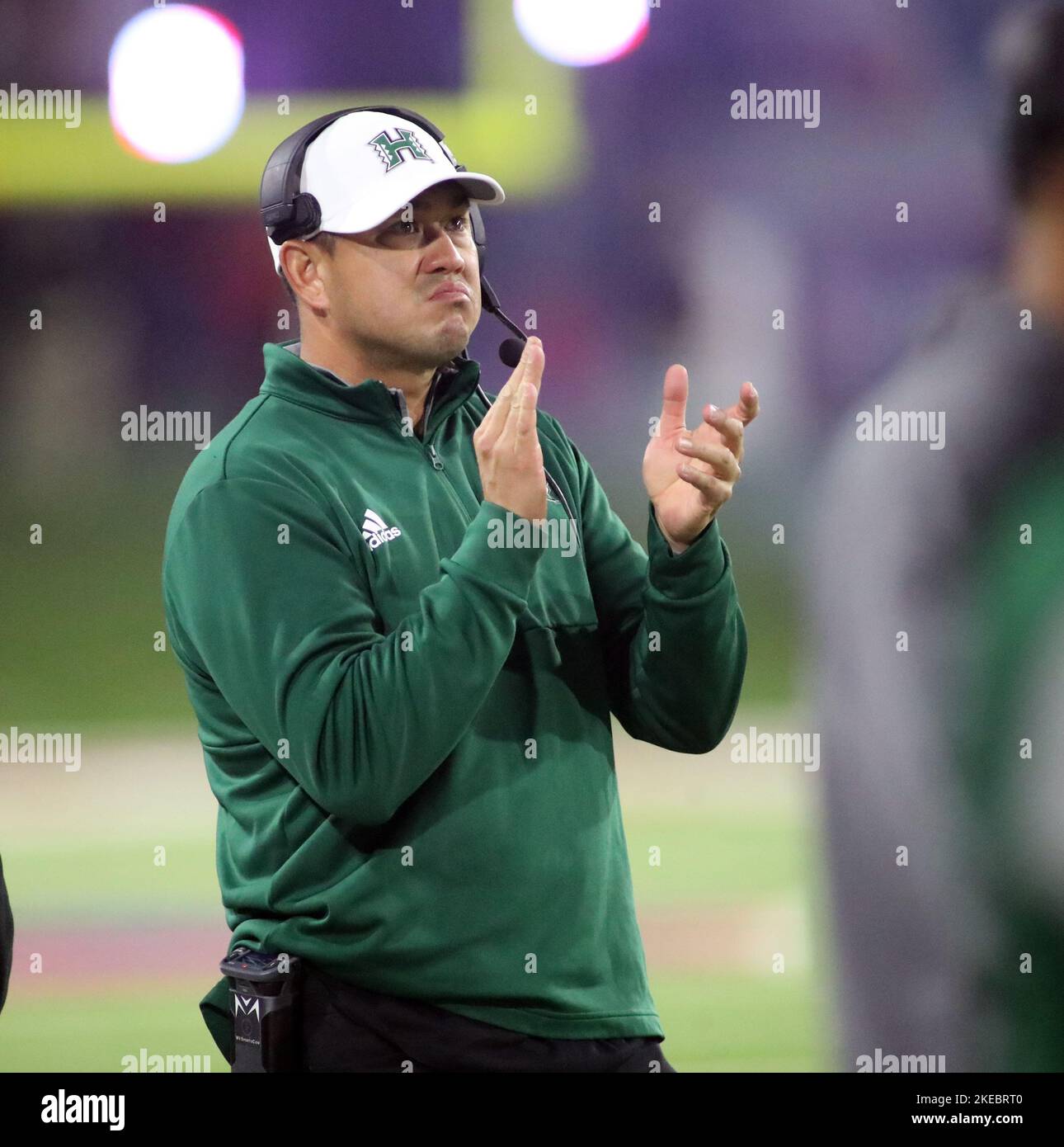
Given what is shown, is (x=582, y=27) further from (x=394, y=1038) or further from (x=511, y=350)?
(x=394, y=1038)

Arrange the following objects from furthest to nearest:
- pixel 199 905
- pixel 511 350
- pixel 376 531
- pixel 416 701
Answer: pixel 199 905 → pixel 511 350 → pixel 376 531 → pixel 416 701

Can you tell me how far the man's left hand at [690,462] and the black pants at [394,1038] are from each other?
0.47m

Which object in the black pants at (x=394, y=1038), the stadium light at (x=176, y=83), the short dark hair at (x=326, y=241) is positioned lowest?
the black pants at (x=394, y=1038)

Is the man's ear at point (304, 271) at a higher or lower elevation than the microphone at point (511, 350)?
higher

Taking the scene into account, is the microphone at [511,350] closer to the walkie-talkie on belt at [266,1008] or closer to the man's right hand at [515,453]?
the man's right hand at [515,453]

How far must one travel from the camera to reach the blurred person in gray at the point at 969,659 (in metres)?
2.22

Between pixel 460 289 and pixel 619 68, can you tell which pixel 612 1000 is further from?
pixel 619 68

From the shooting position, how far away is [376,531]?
1330mm

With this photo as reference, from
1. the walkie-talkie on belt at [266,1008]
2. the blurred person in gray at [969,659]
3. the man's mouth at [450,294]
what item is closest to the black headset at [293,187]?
the man's mouth at [450,294]

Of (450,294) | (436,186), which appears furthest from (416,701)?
(436,186)

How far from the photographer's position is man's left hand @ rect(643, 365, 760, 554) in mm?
1365

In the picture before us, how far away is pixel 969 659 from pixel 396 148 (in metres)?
1.23

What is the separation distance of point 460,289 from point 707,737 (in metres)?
Answer: 0.49

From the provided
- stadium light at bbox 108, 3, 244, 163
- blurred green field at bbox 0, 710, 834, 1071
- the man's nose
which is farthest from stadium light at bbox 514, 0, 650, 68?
blurred green field at bbox 0, 710, 834, 1071
